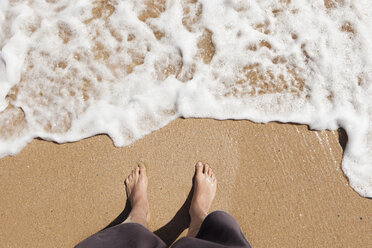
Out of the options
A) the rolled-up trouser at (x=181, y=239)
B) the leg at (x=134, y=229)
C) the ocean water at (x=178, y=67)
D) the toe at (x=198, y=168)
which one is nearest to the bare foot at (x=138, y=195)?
the leg at (x=134, y=229)

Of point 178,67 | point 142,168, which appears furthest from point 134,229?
point 178,67

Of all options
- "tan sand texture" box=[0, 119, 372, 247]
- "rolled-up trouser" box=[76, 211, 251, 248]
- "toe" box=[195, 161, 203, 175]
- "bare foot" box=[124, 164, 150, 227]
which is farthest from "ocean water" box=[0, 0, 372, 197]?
"rolled-up trouser" box=[76, 211, 251, 248]

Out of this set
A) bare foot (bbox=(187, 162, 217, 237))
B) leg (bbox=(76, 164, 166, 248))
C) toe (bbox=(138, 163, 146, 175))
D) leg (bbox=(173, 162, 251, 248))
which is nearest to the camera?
leg (bbox=(173, 162, 251, 248))

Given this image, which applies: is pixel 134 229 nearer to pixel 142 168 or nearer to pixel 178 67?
pixel 142 168

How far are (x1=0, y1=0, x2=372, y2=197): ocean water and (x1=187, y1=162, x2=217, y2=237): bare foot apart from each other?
42 centimetres

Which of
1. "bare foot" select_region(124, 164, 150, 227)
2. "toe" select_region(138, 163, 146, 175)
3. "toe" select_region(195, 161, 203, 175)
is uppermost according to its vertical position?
"toe" select_region(195, 161, 203, 175)

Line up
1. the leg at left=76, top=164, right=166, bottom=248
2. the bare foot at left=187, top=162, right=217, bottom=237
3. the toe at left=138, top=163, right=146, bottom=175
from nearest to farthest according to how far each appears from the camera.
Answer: the leg at left=76, top=164, right=166, bottom=248
the bare foot at left=187, top=162, right=217, bottom=237
the toe at left=138, top=163, right=146, bottom=175

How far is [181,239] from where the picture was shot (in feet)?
5.16

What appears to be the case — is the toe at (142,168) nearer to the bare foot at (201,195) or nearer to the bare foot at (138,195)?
the bare foot at (138,195)

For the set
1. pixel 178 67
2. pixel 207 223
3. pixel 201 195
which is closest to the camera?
pixel 207 223

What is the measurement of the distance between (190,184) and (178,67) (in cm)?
86

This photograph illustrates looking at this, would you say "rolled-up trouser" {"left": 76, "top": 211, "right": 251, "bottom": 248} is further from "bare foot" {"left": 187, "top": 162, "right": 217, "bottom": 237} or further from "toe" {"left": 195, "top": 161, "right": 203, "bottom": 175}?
"toe" {"left": 195, "top": 161, "right": 203, "bottom": 175}

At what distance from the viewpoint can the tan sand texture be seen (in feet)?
6.33

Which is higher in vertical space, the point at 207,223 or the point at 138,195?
the point at 207,223
